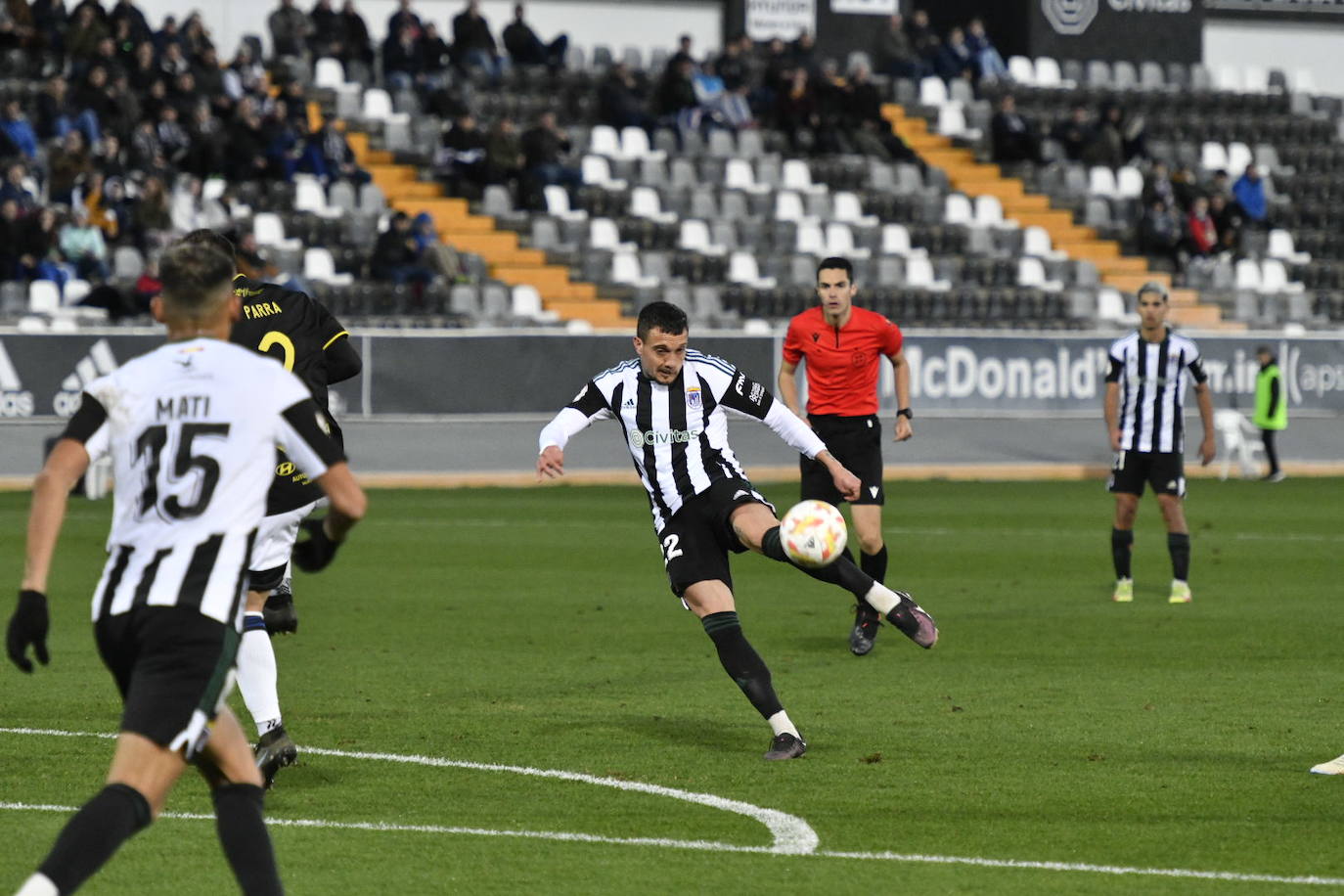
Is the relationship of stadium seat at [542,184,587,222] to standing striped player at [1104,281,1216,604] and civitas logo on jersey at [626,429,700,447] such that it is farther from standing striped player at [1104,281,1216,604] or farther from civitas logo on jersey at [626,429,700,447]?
civitas logo on jersey at [626,429,700,447]

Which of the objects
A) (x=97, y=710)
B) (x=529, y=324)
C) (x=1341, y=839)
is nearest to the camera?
(x=1341, y=839)

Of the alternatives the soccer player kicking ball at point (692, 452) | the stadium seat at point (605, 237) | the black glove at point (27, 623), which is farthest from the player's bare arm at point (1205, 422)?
the stadium seat at point (605, 237)

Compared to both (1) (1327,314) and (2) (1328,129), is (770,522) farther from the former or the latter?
(2) (1328,129)

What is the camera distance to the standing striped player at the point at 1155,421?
13742 mm

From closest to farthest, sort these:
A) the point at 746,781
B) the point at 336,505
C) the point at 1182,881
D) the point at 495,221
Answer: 1. the point at 336,505
2. the point at 1182,881
3. the point at 746,781
4. the point at 495,221

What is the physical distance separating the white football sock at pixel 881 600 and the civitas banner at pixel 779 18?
28.9 metres

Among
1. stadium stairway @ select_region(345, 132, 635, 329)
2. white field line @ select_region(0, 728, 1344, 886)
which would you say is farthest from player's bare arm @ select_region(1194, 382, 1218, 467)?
stadium stairway @ select_region(345, 132, 635, 329)

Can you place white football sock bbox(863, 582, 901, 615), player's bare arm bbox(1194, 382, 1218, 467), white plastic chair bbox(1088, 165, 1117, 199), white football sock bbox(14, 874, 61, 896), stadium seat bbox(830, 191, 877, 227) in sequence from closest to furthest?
white football sock bbox(14, 874, 61, 896) < white football sock bbox(863, 582, 901, 615) < player's bare arm bbox(1194, 382, 1218, 467) < stadium seat bbox(830, 191, 877, 227) < white plastic chair bbox(1088, 165, 1117, 199)

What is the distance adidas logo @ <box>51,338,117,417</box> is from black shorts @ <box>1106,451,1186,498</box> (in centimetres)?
1247

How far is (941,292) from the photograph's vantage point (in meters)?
29.8

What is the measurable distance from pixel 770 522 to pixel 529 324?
18304mm

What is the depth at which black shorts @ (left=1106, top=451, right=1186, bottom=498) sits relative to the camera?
13812mm

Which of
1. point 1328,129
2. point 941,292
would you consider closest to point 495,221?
point 941,292

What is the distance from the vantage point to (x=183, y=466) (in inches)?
197
